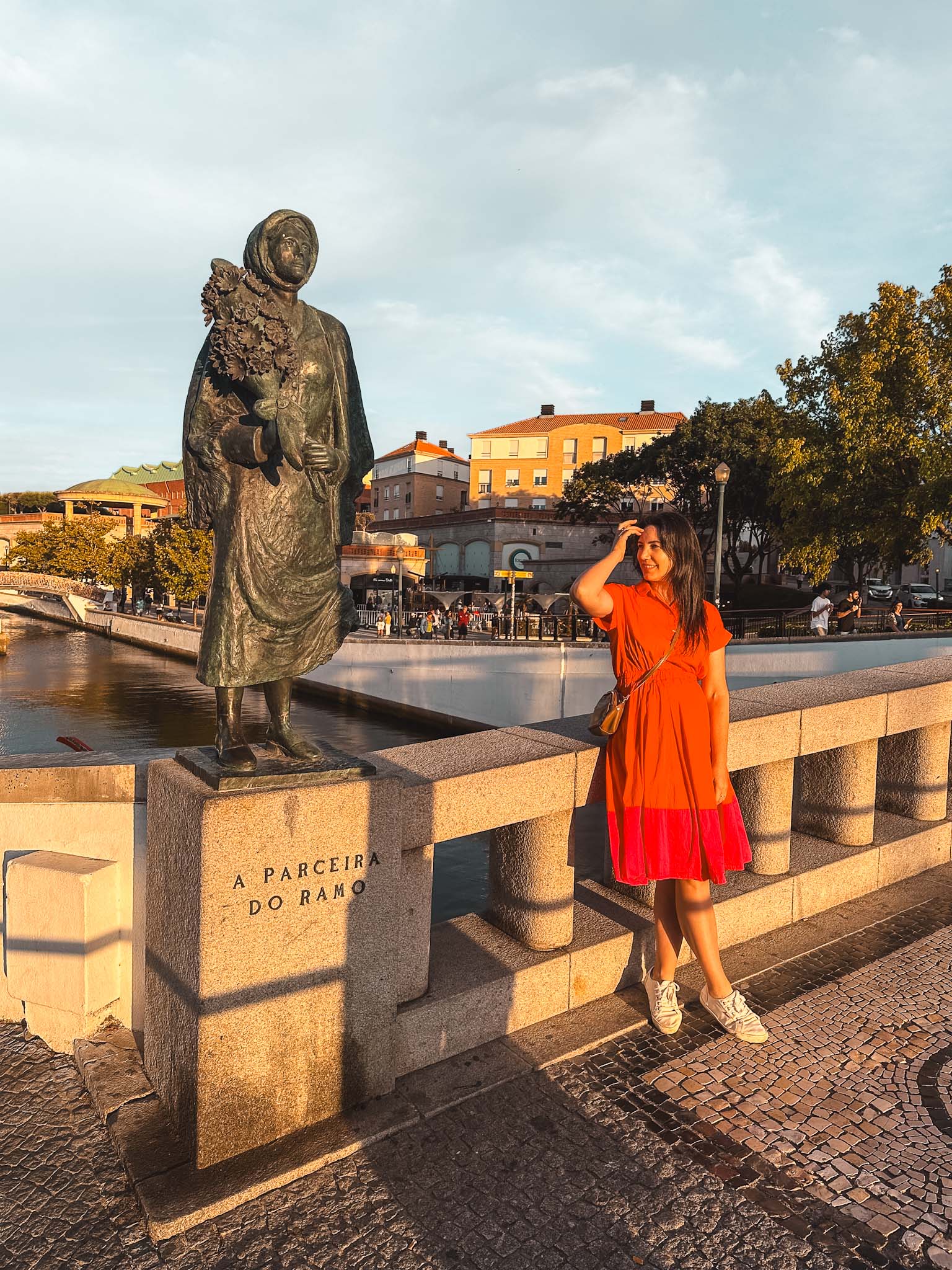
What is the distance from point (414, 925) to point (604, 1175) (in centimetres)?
105

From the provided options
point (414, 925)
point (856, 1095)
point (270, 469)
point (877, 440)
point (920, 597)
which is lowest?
point (856, 1095)

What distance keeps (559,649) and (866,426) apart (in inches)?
435

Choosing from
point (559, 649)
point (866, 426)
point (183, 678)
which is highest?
point (866, 426)

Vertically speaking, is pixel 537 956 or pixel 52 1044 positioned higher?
pixel 537 956

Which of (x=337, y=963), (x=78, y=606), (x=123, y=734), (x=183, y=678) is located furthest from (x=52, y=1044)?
(x=78, y=606)

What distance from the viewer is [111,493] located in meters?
104

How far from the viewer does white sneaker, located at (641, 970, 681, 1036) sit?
137 inches

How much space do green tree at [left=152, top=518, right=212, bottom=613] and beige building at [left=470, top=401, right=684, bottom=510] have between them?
31193 millimetres

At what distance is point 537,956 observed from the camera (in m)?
3.56

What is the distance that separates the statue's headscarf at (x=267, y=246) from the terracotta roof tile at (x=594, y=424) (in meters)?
70.4

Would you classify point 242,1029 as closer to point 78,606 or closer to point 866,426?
point 866,426

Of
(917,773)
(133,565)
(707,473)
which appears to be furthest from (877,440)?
(133,565)

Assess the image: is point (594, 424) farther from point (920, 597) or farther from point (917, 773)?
point (917, 773)

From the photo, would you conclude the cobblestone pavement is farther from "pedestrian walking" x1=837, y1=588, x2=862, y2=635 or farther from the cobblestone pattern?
"pedestrian walking" x1=837, y1=588, x2=862, y2=635
